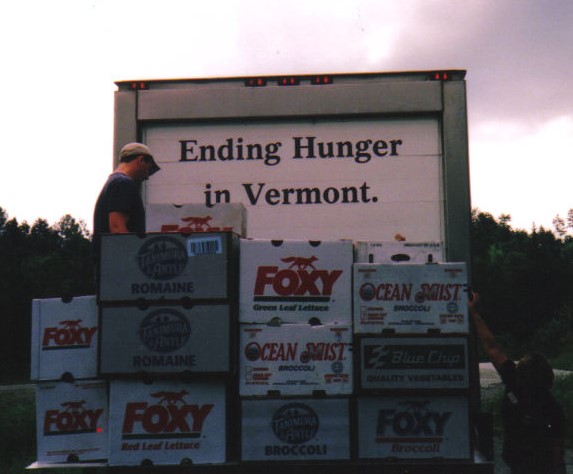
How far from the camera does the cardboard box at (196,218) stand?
452 cm

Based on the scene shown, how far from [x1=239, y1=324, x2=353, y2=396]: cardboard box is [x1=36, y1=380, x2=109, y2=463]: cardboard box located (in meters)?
0.74

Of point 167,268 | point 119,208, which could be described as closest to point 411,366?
point 167,268

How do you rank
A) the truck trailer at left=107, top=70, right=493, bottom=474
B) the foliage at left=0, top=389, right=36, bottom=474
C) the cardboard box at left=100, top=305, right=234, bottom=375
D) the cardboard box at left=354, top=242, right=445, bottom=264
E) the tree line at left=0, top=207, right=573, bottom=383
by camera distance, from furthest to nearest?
1. the tree line at left=0, top=207, right=573, bottom=383
2. the foliage at left=0, top=389, right=36, bottom=474
3. the truck trailer at left=107, top=70, right=493, bottom=474
4. the cardboard box at left=354, top=242, right=445, bottom=264
5. the cardboard box at left=100, top=305, right=234, bottom=375

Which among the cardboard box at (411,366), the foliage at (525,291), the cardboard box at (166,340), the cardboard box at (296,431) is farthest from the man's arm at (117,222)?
the foliage at (525,291)

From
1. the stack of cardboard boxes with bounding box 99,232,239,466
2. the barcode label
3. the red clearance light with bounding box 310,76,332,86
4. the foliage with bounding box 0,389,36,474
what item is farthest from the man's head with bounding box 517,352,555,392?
the foliage with bounding box 0,389,36,474

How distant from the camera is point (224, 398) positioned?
3.85 metres

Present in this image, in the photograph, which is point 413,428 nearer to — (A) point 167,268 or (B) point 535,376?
(B) point 535,376

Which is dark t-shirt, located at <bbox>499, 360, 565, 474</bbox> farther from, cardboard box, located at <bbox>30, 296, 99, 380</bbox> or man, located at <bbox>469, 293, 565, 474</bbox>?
cardboard box, located at <bbox>30, 296, 99, 380</bbox>

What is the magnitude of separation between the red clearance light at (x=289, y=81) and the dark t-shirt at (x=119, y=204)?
5.55ft

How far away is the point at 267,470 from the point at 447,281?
122cm

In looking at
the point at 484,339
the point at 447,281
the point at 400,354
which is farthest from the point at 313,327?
the point at 484,339

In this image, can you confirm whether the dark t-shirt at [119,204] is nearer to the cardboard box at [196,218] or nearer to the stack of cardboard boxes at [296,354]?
the cardboard box at [196,218]

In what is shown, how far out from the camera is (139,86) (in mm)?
5875

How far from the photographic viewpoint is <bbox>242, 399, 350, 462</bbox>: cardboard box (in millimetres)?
3816
